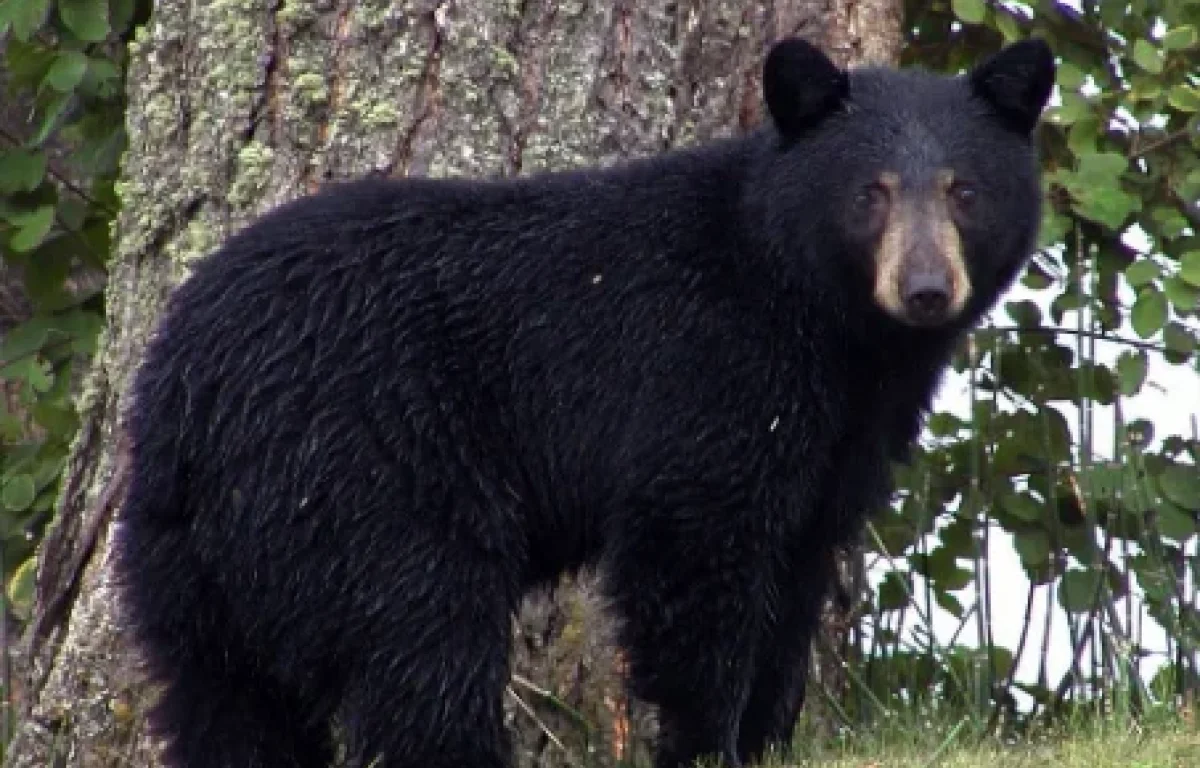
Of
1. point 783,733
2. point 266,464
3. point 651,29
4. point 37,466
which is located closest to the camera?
point 266,464

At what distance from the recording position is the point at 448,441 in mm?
5238

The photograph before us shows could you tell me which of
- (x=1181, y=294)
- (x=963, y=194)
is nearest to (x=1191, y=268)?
(x=1181, y=294)

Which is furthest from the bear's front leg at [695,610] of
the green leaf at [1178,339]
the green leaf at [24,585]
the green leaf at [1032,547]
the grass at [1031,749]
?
the green leaf at [24,585]

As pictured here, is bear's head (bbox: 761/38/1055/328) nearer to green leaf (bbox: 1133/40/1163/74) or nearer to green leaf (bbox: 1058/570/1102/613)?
green leaf (bbox: 1133/40/1163/74)

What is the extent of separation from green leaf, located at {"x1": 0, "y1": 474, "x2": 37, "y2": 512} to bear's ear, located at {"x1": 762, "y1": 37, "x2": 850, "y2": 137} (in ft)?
8.85

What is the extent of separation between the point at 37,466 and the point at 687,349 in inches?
106

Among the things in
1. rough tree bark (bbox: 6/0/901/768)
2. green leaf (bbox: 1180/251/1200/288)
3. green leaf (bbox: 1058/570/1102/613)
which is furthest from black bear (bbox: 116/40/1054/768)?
green leaf (bbox: 1058/570/1102/613)

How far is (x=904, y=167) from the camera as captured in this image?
17.7 ft

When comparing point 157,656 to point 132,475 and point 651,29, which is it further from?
point 651,29

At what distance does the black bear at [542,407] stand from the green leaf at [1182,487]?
1.39 meters

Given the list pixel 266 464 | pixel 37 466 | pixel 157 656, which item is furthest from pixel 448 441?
pixel 37 466

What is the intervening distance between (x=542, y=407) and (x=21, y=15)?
1996mm

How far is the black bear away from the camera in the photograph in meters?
5.17

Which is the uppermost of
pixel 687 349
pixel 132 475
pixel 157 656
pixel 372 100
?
pixel 372 100
